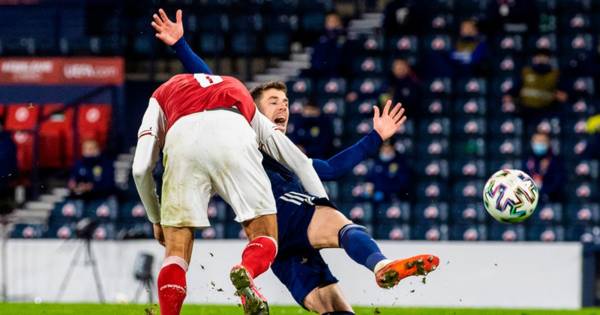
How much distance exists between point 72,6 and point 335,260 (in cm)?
841

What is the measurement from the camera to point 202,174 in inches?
263

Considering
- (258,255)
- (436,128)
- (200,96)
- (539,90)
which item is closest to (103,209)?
(436,128)

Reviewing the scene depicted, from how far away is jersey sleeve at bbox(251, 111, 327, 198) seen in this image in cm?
704

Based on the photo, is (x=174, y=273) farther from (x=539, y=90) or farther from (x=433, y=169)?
(x=539, y=90)

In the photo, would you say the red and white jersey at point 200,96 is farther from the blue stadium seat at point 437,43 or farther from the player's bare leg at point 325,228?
the blue stadium seat at point 437,43

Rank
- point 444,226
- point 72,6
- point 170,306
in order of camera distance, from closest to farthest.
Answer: point 170,306 → point 444,226 → point 72,6

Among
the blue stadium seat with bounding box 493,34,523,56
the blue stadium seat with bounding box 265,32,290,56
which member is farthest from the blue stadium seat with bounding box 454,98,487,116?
the blue stadium seat with bounding box 265,32,290,56

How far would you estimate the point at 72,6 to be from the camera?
65.2ft

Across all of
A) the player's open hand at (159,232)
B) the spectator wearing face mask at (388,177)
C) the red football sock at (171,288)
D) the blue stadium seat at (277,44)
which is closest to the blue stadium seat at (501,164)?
the spectator wearing face mask at (388,177)

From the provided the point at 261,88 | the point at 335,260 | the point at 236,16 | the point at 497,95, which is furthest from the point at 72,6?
the point at 261,88

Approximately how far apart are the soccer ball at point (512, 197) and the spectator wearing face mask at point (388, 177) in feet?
22.6

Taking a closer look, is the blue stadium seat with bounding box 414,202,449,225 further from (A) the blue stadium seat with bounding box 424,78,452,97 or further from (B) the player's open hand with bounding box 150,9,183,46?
(B) the player's open hand with bounding box 150,9,183,46

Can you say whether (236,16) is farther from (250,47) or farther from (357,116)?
(357,116)

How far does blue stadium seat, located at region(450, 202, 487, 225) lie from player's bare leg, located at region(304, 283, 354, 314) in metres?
8.36
